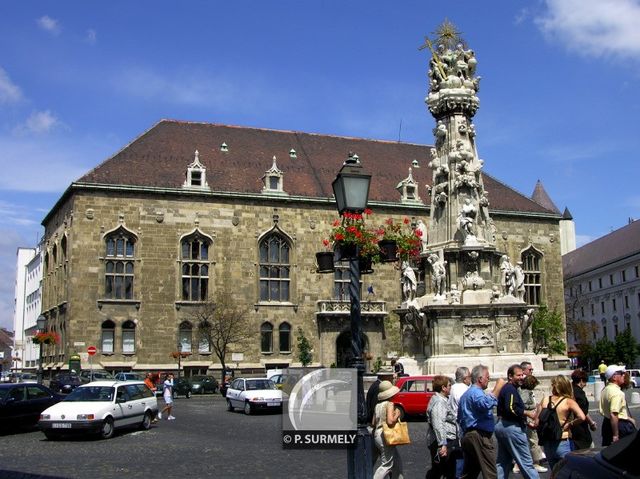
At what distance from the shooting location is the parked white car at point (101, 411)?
17.9 metres

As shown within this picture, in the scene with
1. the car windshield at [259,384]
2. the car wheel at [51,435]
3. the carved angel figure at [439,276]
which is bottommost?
the car wheel at [51,435]

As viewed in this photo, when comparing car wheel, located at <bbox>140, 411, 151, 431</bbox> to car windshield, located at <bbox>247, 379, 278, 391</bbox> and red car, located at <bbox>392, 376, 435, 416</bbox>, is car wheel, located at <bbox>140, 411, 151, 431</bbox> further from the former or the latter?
red car, located at <bbox>392, 376, 435, 416</bbox>

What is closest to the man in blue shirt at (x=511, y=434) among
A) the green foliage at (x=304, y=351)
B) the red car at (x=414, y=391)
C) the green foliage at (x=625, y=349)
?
the red car at (x=414, y=391)

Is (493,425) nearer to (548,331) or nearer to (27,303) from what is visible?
(548,331)

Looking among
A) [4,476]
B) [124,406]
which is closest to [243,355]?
[124,406]

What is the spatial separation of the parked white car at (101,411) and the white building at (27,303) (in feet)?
147

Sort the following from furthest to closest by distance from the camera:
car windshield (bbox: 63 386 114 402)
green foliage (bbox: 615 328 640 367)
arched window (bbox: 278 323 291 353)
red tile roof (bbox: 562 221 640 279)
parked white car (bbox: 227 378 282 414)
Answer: red tile roof (bbox: 562 221 640 279), green foliage (bbox: 615 328 640 367), arched window (bbox: 278 323 291 353), parked white car (bbox: 227 378 282 414), car windshield (bbox: 63 386 114 402)

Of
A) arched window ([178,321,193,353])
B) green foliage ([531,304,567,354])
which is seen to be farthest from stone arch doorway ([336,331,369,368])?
green foliage ([531,304,567,354])

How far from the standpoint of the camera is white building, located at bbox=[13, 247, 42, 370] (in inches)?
2785

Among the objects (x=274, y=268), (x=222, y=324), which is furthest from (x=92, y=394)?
(x=274, y=268)

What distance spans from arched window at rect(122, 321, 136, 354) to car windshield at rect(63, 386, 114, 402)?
2427 cm

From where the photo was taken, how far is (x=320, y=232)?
156 feet

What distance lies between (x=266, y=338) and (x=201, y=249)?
254 inches

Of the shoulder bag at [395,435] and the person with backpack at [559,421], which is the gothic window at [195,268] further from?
the person with backpack at [559,421]
